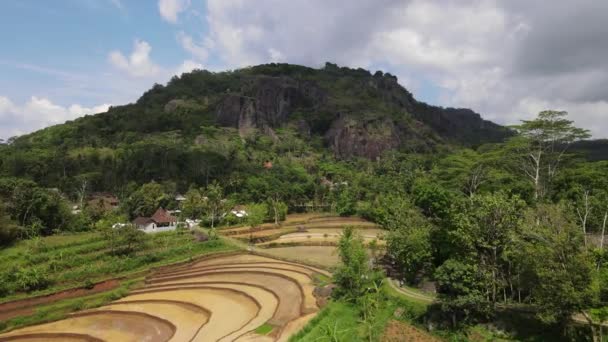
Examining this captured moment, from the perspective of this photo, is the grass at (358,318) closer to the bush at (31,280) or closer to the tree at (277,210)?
the bush at (31,280)

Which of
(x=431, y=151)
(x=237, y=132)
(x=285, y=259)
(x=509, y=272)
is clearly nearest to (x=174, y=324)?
(x=285, y=259)

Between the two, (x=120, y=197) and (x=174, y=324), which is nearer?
(x=174, y=324)

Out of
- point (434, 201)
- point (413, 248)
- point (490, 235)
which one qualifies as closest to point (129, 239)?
point (413, 248)

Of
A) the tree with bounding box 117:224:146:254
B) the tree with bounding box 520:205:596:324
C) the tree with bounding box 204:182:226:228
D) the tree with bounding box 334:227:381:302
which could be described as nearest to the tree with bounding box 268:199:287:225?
the tree with bounding box 204:182:226:228

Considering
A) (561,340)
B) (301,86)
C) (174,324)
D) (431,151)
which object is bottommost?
(174,324)

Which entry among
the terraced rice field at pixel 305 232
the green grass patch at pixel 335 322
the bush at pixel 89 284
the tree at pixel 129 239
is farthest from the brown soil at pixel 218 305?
the terraced rice field at pixel 305 232

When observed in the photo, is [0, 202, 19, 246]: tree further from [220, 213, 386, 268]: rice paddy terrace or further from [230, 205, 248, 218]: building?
[230, 205, 248, 218]: building

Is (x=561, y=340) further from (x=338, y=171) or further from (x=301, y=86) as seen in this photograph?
(x=301, y=86)
